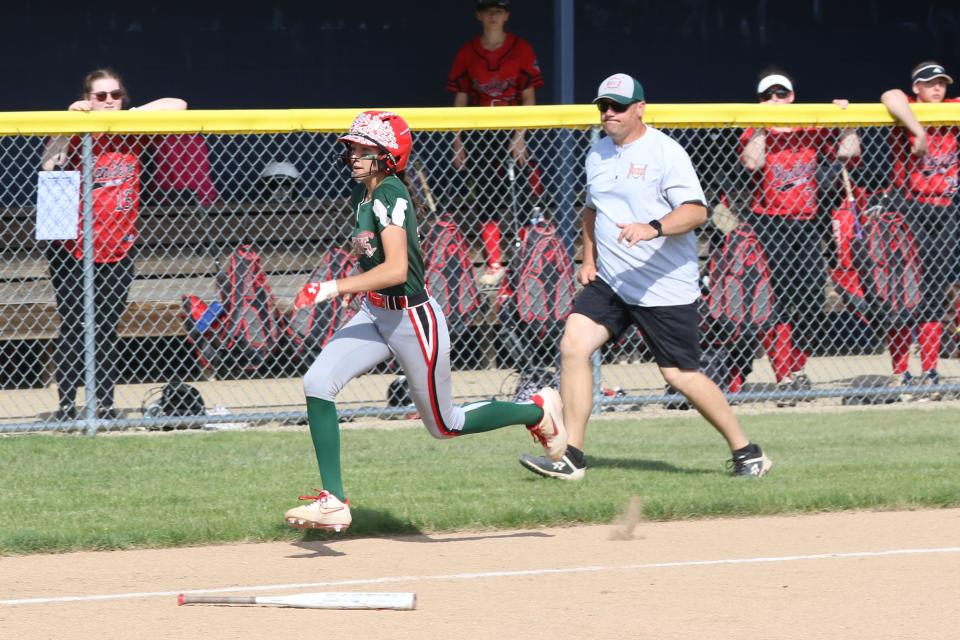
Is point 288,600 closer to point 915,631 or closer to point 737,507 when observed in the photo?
point 915,631

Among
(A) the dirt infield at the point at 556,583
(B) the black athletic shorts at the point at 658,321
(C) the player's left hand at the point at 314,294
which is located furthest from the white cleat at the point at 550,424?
(C) the player's left hand at the point at 314,294

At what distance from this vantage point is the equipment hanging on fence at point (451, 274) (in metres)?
9.84

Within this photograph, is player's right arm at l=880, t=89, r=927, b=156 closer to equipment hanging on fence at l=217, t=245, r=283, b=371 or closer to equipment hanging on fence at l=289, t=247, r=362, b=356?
equipment hanging on fence at l=289, t=247, r=362, b=356

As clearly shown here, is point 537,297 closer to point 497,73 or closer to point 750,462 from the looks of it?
point 497,73

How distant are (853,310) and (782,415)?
1.02 meters

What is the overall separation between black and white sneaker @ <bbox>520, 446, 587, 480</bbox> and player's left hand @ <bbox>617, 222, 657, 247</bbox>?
3.74 feet

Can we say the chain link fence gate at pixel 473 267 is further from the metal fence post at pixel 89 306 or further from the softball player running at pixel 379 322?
the softball player running at pixel 379 322

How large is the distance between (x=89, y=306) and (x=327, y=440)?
330 cm

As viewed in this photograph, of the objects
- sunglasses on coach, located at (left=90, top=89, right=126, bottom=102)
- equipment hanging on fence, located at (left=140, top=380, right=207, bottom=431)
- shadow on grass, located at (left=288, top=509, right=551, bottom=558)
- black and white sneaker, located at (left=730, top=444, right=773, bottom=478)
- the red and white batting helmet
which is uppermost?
the red and white batting helmet

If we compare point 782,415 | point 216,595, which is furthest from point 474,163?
point 216,595

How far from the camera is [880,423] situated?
31.7ft

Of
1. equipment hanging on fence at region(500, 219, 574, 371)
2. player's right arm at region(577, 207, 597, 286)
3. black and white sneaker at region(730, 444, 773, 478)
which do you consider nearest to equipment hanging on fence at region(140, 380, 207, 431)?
equipment hanging on fence at region(500, 219, 574, 371)

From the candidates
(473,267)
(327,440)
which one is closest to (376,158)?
(327,440)

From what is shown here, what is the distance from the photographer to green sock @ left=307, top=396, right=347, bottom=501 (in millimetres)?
6238
